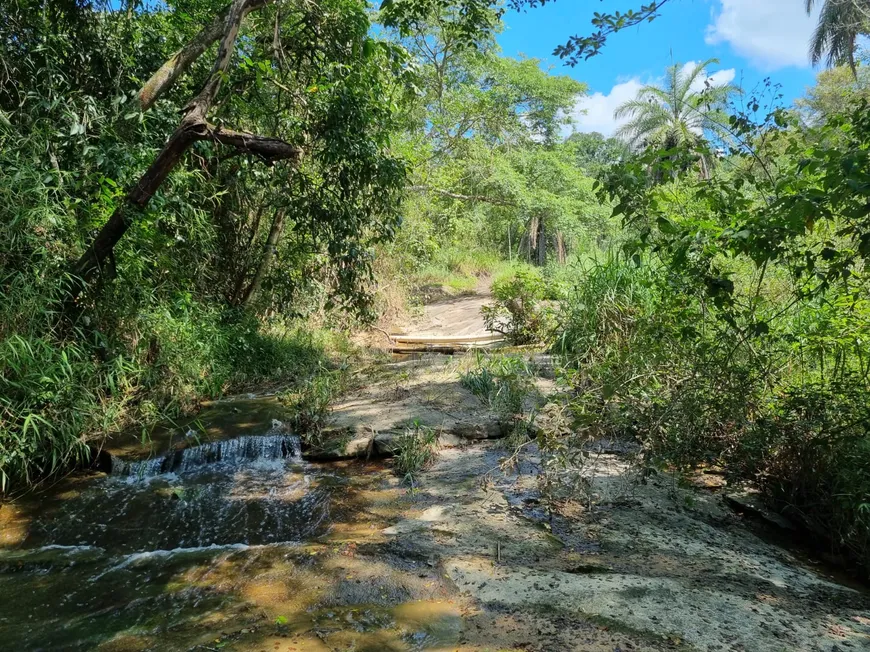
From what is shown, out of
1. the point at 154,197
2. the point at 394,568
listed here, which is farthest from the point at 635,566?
the point at 154,197

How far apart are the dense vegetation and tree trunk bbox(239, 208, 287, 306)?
0.05 m

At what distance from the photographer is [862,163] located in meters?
2.72

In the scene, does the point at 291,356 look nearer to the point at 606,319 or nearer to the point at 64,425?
the point at 64,425

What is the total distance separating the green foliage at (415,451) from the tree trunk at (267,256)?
4866 mm

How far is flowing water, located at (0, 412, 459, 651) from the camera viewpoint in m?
3.06

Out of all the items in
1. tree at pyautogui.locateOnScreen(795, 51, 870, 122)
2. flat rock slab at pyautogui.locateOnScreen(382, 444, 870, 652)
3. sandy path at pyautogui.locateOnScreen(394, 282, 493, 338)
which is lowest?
flat rock slab at pyautogui.locateOnScreen(382, 444, 870, 652)

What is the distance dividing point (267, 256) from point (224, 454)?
4349 millimetres

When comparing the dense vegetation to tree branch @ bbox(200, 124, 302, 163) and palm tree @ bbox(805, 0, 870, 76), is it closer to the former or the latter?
tree branch @ bbox(200, 124, 302, 163)

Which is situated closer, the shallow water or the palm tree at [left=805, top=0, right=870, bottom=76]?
the shallow water

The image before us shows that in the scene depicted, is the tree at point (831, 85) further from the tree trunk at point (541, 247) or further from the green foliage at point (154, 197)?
the green foliage at point (154, 197)

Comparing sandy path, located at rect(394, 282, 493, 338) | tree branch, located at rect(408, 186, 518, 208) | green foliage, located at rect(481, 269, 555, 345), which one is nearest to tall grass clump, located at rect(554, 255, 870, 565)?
green foliage, located at rect(481, 269, 555, 345)

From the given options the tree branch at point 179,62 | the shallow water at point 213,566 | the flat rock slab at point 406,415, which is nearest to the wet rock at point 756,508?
the flat rock slab at point 406,415

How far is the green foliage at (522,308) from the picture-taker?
1026 cm

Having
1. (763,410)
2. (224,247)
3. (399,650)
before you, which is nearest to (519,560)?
(399,650)
